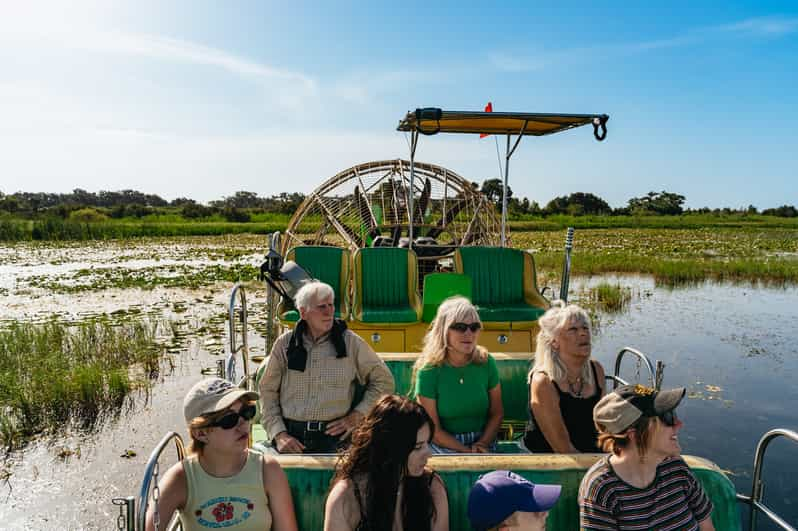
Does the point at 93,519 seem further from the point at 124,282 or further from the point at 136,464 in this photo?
the point at 124,282

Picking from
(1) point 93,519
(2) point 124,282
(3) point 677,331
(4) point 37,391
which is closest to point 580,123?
(3) point 677,331

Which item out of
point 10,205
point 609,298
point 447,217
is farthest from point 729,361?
point 10,205

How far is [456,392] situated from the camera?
123 inches

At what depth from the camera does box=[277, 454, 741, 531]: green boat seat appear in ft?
7.93

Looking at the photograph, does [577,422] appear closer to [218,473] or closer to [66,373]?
[218,473]

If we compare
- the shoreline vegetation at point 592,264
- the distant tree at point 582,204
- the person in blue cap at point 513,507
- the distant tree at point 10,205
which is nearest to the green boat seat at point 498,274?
the person in blue cap at point 513,507

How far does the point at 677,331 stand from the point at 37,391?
9076 millimetres

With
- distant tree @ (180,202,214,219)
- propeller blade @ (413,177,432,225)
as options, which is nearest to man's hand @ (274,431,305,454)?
propeller blade @ (413,177,432,225)

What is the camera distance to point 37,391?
237 inches

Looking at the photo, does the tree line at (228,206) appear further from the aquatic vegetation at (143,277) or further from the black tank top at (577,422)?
the black tank top at (577,422)

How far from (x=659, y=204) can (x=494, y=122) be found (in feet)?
247

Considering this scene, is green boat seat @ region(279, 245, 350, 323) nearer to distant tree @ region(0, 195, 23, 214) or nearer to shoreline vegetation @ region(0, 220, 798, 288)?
shoreline vegetation @ region(0, 220, 798, 288)

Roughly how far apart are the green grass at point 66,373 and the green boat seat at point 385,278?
2.87m

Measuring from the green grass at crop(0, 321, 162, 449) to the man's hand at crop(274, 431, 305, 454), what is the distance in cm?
354
